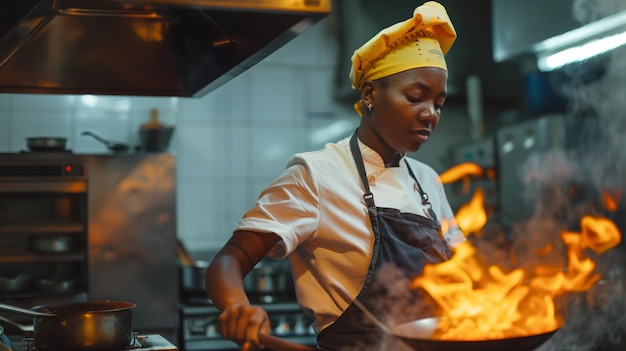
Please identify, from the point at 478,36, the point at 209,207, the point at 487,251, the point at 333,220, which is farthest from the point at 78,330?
the point at 478,36

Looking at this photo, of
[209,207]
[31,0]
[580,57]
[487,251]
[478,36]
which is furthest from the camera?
[478,36]

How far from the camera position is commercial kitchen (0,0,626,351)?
140 inches

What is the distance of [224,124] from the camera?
4.51 meters

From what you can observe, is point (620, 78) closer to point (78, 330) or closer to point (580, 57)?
point (580, 57)

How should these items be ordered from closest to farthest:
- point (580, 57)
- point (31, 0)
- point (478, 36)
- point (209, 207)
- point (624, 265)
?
point (31, 0)
point (624, 265)
point (580, 57)
point (209, 207)
point (478, 36)

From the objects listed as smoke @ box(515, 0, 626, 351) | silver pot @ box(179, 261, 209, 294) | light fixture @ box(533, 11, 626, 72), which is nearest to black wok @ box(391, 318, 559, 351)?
smoke @ box(515, 0, 626, 351)

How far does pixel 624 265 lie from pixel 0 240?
10.7ft

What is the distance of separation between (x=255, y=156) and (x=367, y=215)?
109 inches

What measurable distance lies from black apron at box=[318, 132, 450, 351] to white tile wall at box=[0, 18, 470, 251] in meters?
2.54

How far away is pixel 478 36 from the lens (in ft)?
15.7

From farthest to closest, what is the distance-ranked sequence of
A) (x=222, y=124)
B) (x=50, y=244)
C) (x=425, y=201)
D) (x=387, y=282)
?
(x=222, y=124) < (x=50, y=244) < (x=425, y=201) < (x=387, y=282)

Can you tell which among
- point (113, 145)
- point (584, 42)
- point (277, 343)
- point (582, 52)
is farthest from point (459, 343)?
point (582, 52)

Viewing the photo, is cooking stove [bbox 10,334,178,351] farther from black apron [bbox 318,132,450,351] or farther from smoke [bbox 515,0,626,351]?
smoke [bbox 515,0,626,351]

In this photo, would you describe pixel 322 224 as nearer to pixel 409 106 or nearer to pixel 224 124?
pixel 409 106
